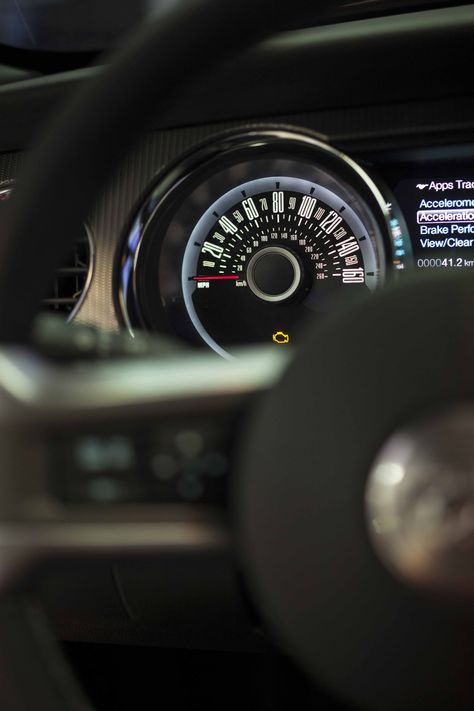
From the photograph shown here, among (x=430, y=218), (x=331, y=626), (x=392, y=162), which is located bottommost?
(x=331, y=626)

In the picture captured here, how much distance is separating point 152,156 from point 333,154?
13.9 inches

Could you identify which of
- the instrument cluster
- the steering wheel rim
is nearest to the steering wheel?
the steering wheel rim

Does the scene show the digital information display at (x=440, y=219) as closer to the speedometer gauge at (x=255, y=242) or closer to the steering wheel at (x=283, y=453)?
the speedometer gauge at (x=255, y=242)

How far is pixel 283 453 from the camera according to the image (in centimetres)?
49

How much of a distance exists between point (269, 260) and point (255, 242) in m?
0.06

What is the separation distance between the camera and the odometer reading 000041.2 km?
70.4 inches

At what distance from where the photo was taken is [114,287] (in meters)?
1.75

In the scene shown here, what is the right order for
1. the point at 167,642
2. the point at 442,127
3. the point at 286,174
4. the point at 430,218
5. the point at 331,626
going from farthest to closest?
the point at 286,174
the point at 430,218
the point at 442,127
the point at 167,642
the point at 331,626

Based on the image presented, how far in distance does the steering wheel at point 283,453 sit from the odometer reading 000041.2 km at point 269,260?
4.14 ft

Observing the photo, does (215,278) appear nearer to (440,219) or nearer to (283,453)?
(440,219)

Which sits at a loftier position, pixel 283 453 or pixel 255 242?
pixel 255 242

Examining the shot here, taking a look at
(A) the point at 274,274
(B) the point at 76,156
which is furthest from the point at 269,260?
(B) the point at 76,156

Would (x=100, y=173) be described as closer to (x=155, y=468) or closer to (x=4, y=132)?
(x=155, y=468)

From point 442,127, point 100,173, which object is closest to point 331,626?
point 100,173
